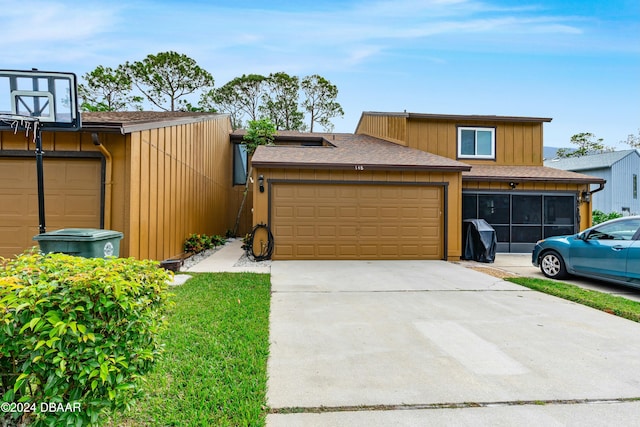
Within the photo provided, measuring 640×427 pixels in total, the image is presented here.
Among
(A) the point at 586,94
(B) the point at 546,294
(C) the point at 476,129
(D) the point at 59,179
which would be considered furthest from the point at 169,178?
(A) the point at 586,94

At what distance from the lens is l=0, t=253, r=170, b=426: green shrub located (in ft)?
5.22

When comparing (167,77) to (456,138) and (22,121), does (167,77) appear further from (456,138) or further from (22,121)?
(22,121)

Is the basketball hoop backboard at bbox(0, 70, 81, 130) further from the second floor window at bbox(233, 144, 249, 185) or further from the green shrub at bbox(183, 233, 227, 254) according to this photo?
the second floor window at bbox(233, 144, 249, 185)

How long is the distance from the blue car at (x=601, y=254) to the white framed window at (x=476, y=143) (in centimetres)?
662

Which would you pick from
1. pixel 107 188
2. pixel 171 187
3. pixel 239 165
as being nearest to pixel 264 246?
pixel 171 187

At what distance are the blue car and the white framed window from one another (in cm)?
662

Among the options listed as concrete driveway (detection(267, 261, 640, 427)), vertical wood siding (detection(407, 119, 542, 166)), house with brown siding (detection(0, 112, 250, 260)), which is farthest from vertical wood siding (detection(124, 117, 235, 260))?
vertical wood siding (detection(407, 119, 542, 166))

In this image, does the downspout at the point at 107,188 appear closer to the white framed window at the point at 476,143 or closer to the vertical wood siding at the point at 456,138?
the vertical wood siding at the point at 456,138

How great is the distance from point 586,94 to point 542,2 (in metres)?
11.7

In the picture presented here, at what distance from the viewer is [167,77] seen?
1022 inches

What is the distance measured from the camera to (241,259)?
9648 millimetres

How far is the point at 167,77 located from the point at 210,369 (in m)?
27.9

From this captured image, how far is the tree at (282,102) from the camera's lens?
91.6 ft

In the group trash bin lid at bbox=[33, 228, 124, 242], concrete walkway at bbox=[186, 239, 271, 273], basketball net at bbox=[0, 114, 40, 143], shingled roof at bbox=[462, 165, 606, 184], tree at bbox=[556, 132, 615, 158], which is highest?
tree at bbox=[556, 132, 615, 158]
